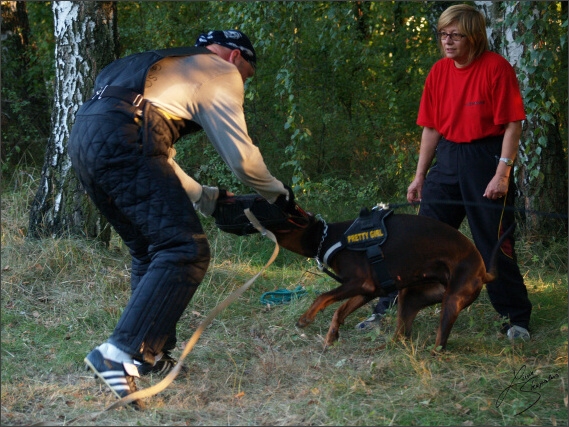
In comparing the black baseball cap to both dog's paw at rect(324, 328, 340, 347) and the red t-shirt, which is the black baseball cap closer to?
the red t-shirt

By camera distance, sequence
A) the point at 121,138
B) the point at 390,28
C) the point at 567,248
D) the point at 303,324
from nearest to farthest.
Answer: the point at 121,138 < the point at 303,324 < the point at 567,248 < the point at 390,28

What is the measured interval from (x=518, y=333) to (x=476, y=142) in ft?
4.49

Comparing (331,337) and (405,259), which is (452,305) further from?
(331,337)

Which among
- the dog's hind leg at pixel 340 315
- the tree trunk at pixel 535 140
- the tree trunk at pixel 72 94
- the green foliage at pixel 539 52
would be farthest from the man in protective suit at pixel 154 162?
the tree trunk at pixel 535 140

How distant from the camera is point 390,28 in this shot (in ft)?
37.2

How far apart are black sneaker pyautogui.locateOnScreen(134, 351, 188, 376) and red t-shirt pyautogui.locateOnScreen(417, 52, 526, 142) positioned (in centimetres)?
241

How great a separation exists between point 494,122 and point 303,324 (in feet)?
6.04

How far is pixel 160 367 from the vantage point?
442 cm

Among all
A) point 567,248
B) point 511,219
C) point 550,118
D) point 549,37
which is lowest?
point 567,248

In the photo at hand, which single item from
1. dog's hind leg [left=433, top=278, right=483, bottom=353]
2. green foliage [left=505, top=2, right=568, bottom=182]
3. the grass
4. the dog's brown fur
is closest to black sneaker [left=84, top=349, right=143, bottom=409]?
the grass

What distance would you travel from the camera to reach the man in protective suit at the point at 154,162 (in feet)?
12.6

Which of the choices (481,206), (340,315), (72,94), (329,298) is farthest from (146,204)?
(72,94)

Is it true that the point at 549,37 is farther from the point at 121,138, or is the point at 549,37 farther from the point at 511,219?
the point at 121,138

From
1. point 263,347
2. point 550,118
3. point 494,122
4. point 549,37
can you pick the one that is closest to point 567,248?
point 550,118
